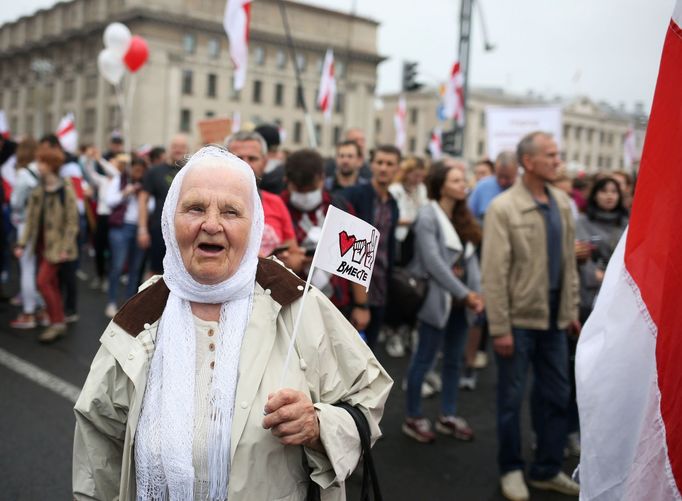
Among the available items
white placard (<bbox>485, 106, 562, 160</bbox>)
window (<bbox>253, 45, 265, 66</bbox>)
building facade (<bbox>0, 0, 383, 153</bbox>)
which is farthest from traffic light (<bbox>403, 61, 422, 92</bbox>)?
window (<bbox>253, 45, 265, 66</bbox>)

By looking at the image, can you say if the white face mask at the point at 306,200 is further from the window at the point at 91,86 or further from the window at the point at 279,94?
the window at the point at 279,94

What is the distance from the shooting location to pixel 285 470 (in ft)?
6.66

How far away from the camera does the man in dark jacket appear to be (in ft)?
15.8

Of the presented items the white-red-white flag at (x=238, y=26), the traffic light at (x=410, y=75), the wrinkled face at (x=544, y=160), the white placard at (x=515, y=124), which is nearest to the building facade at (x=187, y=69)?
the traffic light at (x=410, y=75)

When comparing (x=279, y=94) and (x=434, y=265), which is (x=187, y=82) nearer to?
(x=279, y=94)

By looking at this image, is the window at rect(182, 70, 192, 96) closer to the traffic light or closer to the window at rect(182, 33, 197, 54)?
the window at rect(182, 33, 197, 54)

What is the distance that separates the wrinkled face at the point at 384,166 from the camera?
522cm

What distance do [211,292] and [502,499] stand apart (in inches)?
108

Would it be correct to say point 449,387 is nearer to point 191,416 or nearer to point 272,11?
point 191,416

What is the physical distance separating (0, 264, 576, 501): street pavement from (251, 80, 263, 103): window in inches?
2276

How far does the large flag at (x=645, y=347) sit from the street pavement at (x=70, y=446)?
2.04 meters

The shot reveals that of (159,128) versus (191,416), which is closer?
(191,416)

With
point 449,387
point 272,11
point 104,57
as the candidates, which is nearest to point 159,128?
point 272,11

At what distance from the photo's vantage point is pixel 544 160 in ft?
13.5
